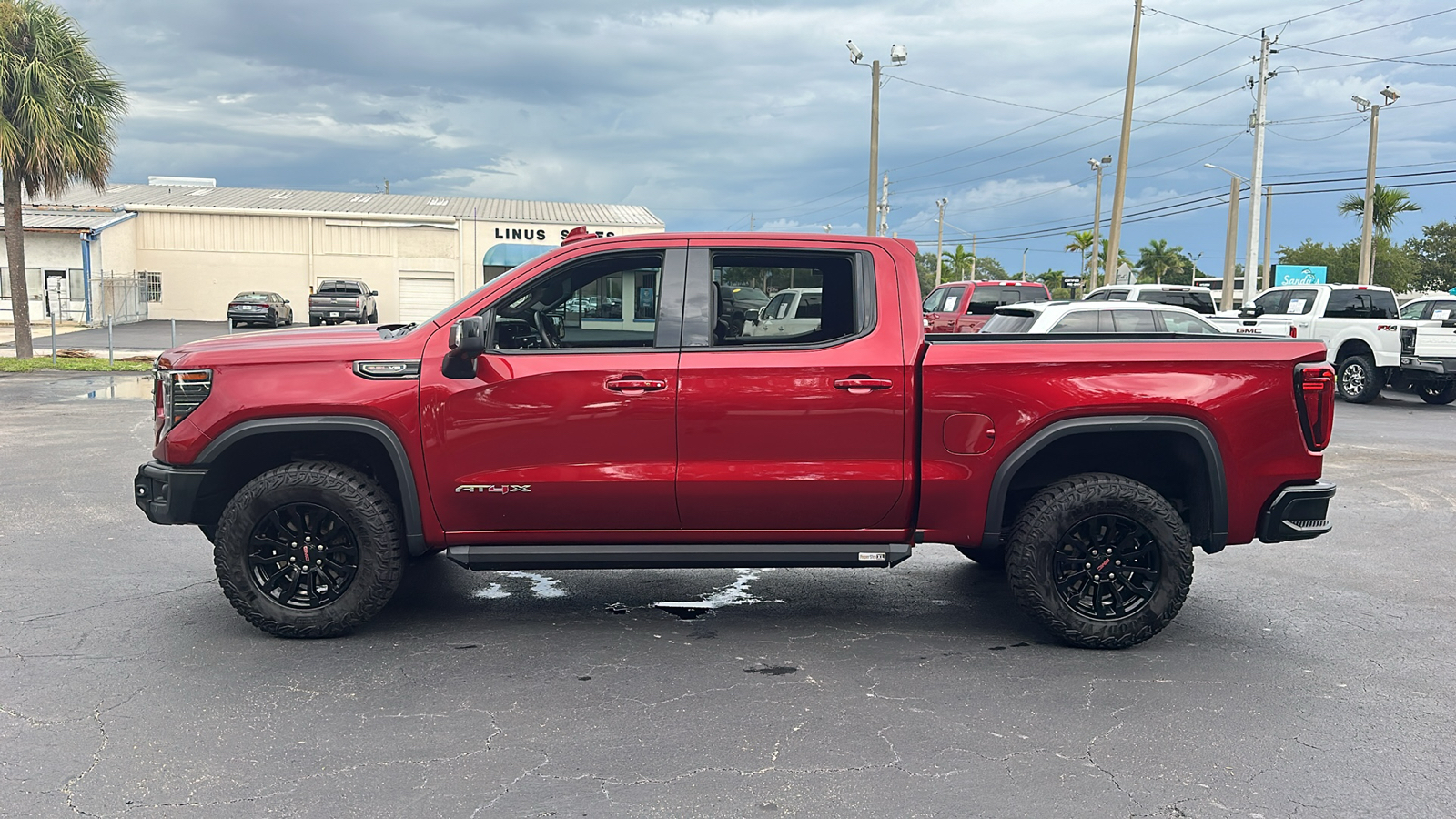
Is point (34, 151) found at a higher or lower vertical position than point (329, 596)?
higher

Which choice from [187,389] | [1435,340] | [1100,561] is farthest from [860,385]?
[1435,340]

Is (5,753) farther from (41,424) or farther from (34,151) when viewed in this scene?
(34,151)

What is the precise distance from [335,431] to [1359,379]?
59.6 feet

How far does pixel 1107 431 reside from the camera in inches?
203

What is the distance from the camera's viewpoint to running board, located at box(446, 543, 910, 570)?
5.12 metres

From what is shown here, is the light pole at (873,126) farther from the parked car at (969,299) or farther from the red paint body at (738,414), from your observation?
the red paint body at (738,414)

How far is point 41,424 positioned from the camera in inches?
527

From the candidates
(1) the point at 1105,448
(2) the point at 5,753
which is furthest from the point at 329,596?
(1) the point at 1105,448

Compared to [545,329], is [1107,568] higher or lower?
lower

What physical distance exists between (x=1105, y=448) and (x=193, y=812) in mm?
4260

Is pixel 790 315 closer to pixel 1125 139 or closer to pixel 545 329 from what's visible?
pixel 545 329

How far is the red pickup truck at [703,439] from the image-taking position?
5.04 m

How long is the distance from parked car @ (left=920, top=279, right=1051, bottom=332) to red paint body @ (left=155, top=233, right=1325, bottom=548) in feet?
50.8

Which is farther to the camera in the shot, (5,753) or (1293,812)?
(5,753)
